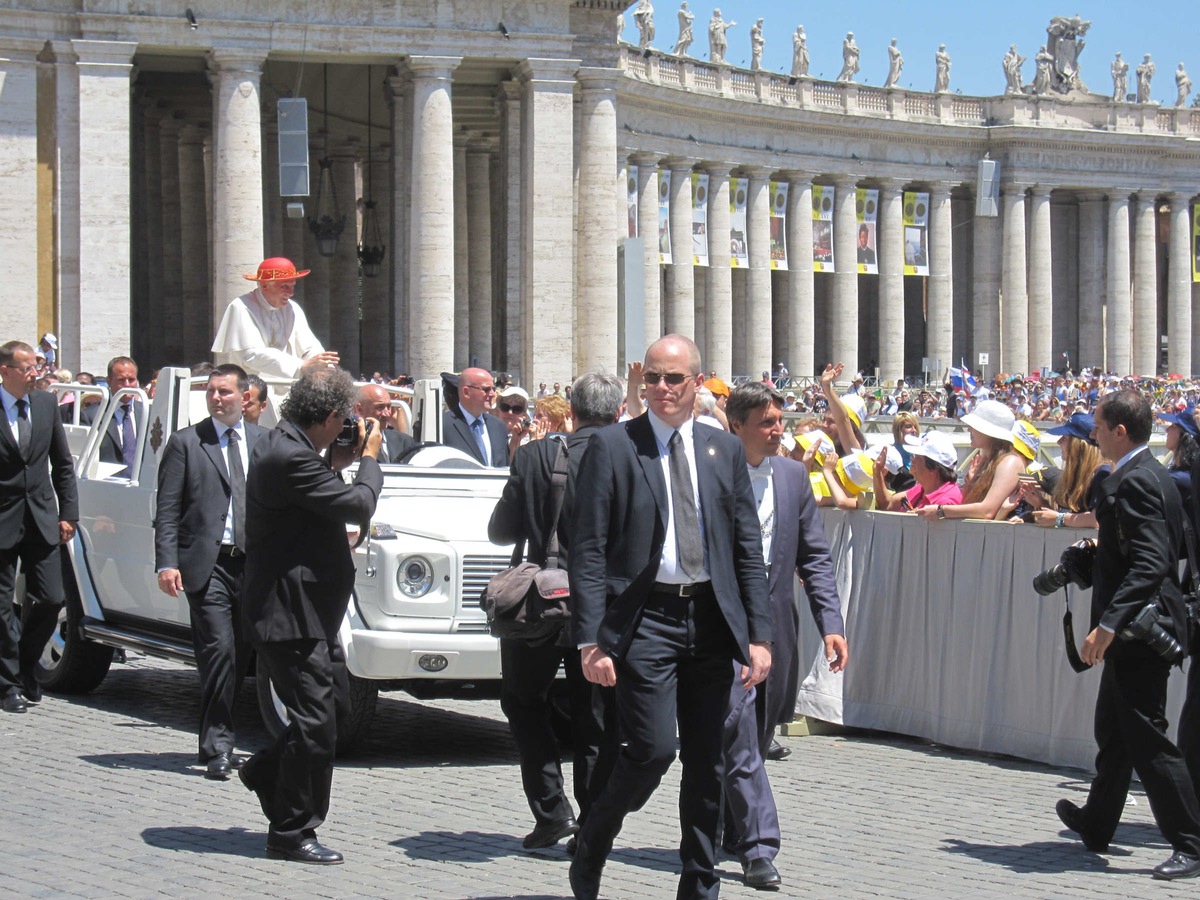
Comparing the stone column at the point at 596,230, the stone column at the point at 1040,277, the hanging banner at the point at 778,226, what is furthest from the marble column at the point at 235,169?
the stone column at the point at 1040,277

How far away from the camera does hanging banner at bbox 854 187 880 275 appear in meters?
60.8

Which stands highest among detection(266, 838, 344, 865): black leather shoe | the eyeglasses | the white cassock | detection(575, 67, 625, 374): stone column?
detection(575, 67, 625, 374): stone column

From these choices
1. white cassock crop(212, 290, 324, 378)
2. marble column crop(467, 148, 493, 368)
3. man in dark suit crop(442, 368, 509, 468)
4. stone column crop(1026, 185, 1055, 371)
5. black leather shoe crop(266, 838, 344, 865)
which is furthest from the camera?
stone column crop(1026, 185, 1055, 371)

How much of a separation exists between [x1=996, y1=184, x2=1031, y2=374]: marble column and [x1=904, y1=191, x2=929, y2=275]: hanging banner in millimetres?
3656

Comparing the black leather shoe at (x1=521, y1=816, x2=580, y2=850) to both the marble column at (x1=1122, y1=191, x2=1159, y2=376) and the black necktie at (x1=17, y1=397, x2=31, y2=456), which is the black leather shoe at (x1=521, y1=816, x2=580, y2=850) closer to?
the black necktie at (x1=17, y1=397, x2=31, y2=456)

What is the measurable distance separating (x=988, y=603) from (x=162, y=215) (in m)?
35.9

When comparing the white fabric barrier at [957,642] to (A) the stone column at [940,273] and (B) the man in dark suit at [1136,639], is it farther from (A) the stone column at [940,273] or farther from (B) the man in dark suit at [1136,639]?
(A) the stone column at [940,273]

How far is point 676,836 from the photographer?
8.88 m

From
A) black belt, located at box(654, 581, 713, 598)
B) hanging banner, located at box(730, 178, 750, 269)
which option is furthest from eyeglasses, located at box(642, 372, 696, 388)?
hanging banner, located at box(730, 178, 750, 269)

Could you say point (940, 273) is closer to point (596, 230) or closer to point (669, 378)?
point (596, 230)

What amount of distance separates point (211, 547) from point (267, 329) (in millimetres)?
3209

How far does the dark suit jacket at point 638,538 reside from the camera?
22.6ft

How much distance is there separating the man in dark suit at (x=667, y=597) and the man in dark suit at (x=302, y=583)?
4.74 feet

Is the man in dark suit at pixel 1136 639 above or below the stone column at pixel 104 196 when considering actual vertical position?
below
